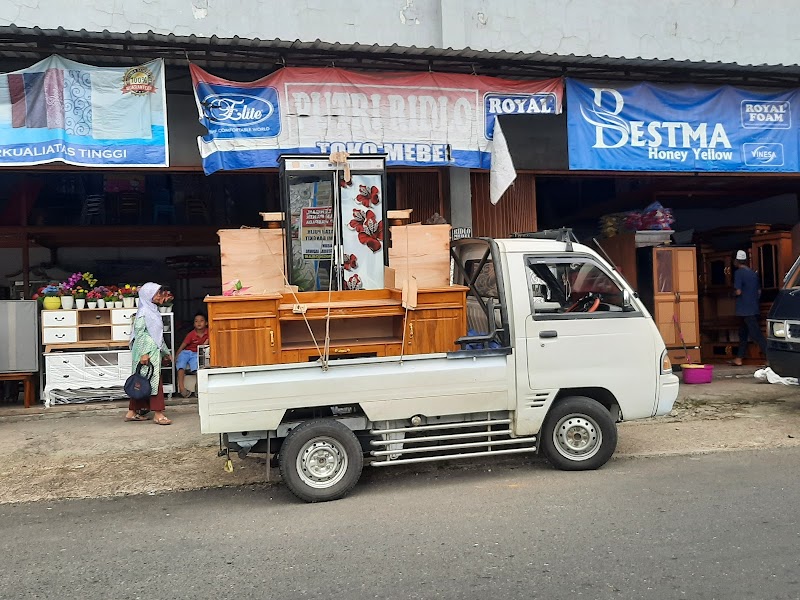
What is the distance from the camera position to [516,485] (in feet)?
19.2

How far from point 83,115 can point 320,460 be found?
541 centimetres

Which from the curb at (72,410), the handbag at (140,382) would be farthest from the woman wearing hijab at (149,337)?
the curb at (72,410)

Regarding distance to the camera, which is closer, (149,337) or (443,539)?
(443,539)

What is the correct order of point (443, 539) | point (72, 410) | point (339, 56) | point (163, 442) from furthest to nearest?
point (72, 410) → point (339, 56) → point (163, 442) → point (443, 539)

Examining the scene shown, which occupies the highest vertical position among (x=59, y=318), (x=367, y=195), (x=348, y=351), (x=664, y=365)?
(x=367, y=195)

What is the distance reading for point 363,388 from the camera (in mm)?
5617

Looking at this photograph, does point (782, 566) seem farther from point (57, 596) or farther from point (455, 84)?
point (455, 84)

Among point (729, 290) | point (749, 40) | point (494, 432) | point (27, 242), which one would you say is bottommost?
point (494, 432)

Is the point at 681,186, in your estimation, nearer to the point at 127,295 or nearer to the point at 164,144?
the point at 164,144

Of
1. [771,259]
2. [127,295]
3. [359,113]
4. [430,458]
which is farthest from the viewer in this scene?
[771,259]

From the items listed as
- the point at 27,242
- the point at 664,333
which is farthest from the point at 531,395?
the point at 27,242

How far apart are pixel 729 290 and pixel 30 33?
12092mm

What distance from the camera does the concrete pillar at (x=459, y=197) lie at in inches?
389

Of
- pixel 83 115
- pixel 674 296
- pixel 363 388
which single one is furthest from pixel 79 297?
pixel 674 296
